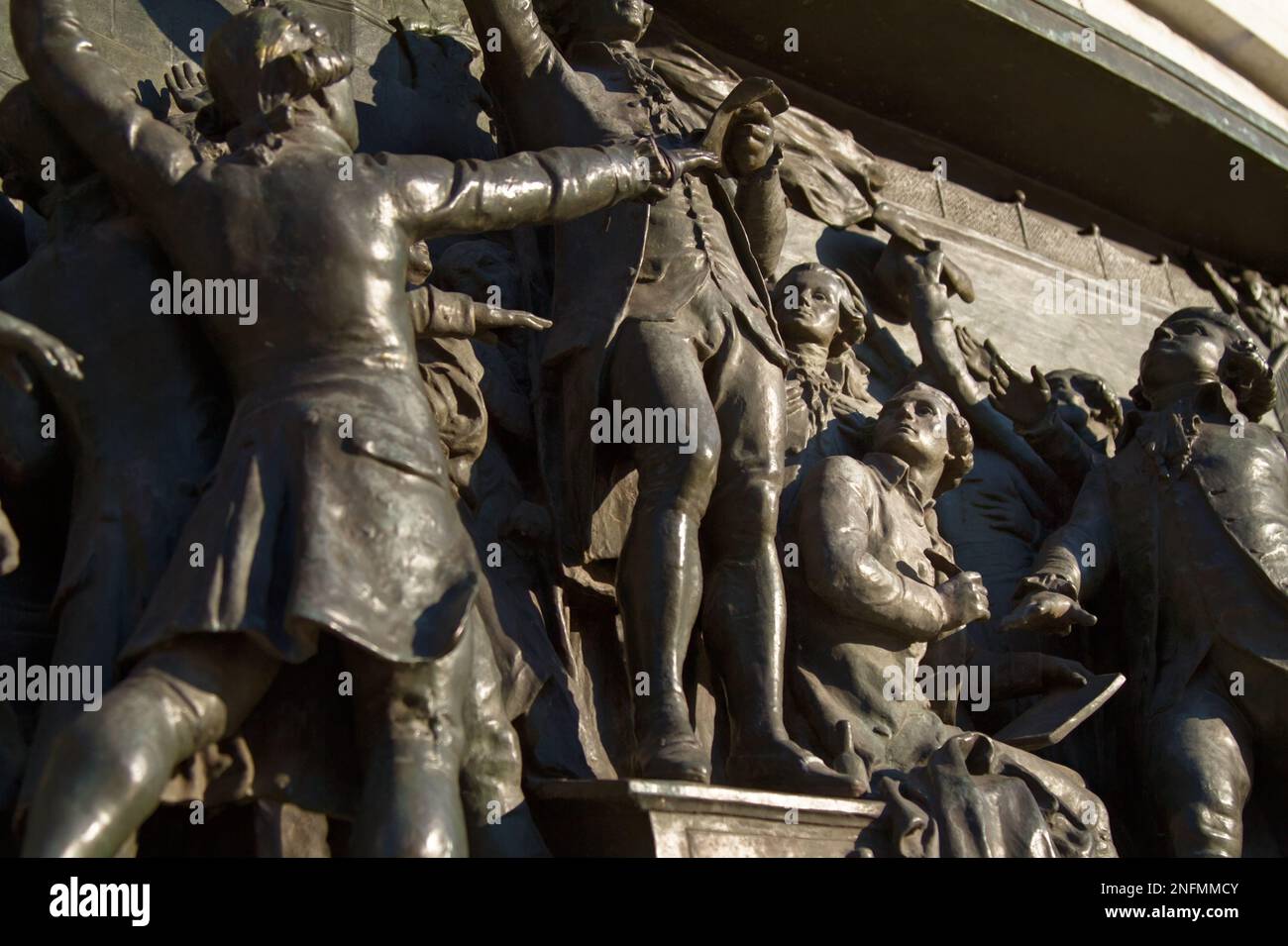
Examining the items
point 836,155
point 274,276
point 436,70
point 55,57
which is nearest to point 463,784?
point 274,276

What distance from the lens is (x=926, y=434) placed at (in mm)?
6160

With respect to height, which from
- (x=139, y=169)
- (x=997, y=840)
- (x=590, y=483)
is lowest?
(x=997, y=840)

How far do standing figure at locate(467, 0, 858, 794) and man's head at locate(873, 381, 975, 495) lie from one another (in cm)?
58

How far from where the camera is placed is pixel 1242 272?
30.9 feet

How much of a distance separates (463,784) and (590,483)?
48.0 inches

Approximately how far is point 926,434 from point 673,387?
1.27 meters

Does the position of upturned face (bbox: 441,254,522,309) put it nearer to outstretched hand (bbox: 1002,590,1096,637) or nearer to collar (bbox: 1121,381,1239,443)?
outstretched hand (bbox: 1002,590,1096,637)

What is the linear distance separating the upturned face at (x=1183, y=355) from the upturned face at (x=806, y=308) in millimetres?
1319

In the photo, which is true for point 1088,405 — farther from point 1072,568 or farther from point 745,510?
point 745,510

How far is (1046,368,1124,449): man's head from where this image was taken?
7.50m

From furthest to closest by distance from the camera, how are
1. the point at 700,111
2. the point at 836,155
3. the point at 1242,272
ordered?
the point at 1242,272 < the point at 836,155 < the point at 700,111

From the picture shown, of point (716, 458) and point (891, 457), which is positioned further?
point (891, 457)

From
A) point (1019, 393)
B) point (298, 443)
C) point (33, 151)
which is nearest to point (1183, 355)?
point (1019, 393)

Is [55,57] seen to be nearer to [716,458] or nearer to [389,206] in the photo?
[389,206]
